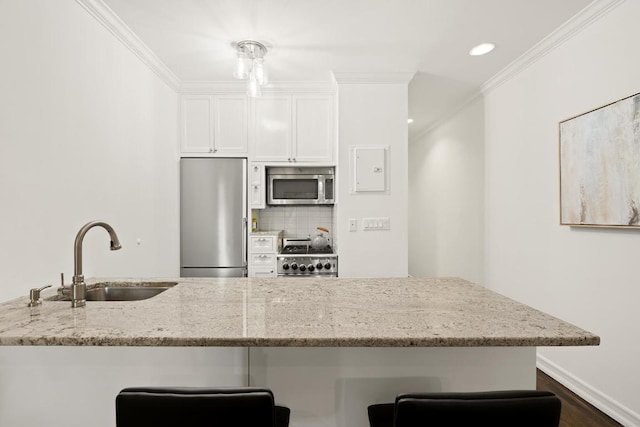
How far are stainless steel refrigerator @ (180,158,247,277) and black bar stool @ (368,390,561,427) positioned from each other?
281 centimetres

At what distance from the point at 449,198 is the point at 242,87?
10.2 ft

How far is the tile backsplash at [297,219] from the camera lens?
3912 mm

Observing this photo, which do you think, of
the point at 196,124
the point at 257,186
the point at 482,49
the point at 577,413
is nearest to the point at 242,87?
the point at 196,124

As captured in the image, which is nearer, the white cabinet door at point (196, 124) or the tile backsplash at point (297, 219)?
the white cabinet door at point (196, 124)

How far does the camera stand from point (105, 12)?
7.24ft

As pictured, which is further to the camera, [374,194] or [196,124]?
[196,124]

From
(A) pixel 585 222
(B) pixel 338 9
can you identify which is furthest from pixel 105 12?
(A) pixel 585 222

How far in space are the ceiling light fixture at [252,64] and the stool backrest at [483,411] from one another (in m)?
2.50

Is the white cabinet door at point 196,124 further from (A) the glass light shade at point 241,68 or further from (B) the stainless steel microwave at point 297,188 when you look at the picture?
(A) the glass light shade at point 241,68

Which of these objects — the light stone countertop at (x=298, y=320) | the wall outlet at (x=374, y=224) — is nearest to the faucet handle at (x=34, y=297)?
the light stone countertop at (x=298, y=320)

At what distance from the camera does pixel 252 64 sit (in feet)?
9.23

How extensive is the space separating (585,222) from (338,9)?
87.5 inches

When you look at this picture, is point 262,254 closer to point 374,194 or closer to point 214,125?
point 374,194

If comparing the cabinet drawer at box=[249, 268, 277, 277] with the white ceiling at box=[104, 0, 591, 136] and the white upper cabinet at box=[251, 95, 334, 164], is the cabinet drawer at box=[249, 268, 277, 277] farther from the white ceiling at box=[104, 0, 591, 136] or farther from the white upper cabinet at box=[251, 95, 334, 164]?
the white ceiling at box=[104, 0, 591, 136]
